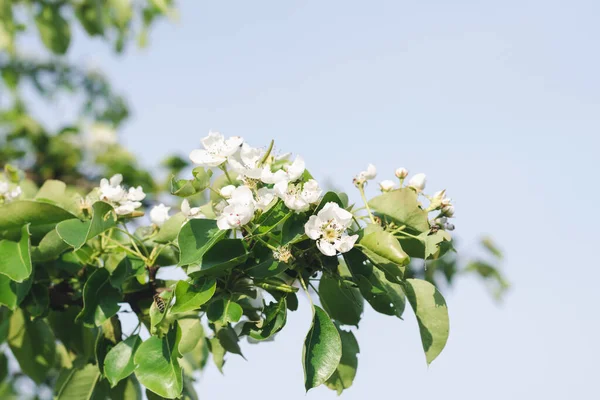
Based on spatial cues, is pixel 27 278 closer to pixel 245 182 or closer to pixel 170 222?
pixel 170 222

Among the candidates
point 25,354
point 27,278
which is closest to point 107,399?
point 25,354

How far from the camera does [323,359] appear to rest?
1256 millimetres

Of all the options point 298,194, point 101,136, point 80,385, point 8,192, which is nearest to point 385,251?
point 298,194

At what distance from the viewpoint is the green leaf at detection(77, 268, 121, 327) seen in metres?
1.48

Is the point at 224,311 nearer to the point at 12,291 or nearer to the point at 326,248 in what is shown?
the point at 326,248

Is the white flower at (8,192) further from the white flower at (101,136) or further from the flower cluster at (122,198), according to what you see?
the white flower at (101,136)

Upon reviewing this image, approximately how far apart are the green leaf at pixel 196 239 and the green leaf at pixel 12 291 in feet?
1.52

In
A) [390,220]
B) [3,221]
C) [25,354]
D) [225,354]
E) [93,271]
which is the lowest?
[25,354]

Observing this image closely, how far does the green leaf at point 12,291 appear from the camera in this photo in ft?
4.93

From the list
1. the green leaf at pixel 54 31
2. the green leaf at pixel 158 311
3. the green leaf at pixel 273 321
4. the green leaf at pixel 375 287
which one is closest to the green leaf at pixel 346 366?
the green leaf at pixel 375 287

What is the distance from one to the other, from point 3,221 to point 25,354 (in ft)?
1.60

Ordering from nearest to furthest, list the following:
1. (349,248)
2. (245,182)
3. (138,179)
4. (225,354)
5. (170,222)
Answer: (349,248)
(245,182)
(170,222)
(225,354)
(138,179)

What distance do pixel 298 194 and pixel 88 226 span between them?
495 millimetres

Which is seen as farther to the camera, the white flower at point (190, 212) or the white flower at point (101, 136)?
the white flower at point (101, 136)
